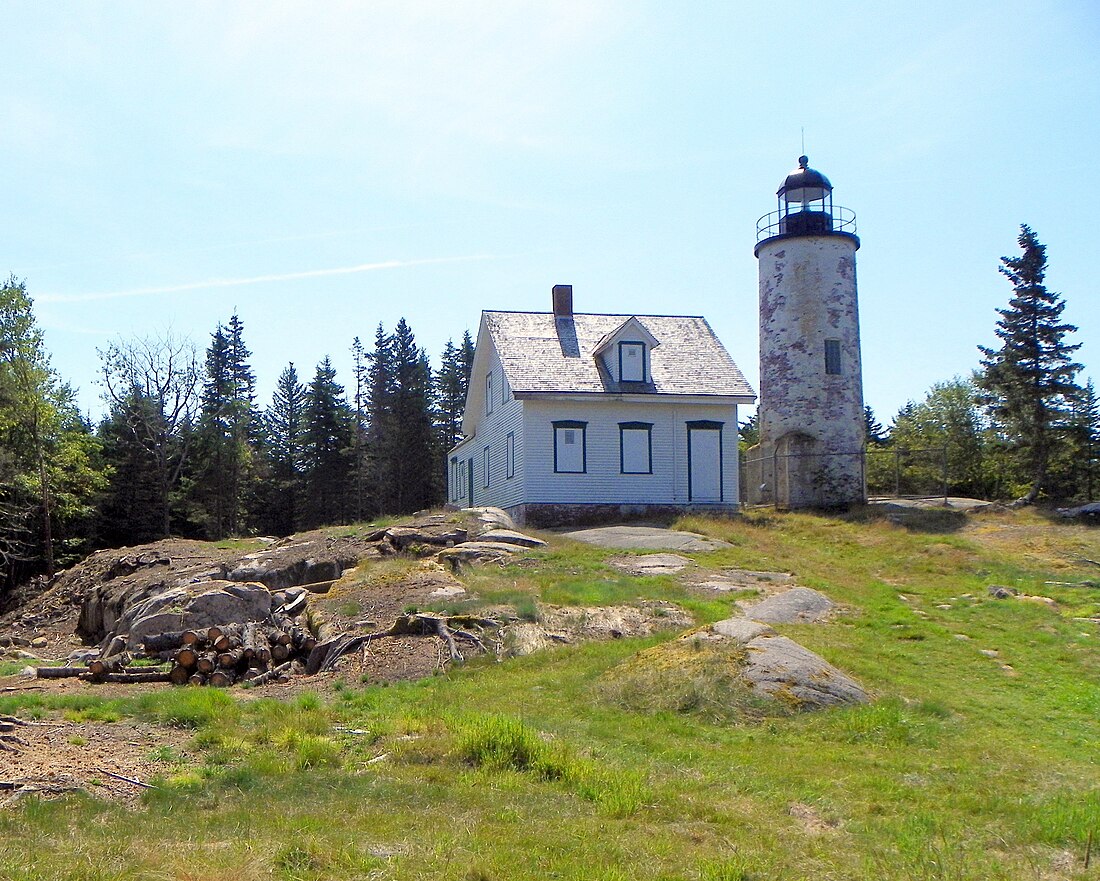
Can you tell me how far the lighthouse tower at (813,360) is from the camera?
35531mm

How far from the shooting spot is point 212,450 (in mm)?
58156

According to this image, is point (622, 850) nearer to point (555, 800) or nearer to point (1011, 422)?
point (555, 800)

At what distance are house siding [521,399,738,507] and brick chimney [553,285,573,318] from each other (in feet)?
17.4

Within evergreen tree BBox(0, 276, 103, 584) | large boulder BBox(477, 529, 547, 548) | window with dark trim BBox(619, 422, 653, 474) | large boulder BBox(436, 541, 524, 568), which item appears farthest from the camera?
evergreen tree BBox(0, 276, 103, 584)

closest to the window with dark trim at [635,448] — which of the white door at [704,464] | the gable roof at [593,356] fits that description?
the gable roof at [593,356]

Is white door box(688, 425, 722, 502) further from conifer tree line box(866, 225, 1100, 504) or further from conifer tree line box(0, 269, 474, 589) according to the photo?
conifer tree line box(0, 269, 474, 589)

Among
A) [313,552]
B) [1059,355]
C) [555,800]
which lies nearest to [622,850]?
[555,800]

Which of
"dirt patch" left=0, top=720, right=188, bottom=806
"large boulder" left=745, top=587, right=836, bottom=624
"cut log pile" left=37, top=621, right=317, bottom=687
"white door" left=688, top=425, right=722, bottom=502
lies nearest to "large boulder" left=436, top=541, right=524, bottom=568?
"cut log pile" left=37, top=621, right=317, bottom=687

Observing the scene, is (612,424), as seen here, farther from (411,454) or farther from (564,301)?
(411,454)

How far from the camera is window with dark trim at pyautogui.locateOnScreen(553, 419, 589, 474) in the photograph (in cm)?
3089

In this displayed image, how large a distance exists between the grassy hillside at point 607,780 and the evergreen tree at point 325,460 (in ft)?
170

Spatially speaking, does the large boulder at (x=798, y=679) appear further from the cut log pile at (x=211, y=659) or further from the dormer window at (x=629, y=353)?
the dormer window at (x=629, y=353)

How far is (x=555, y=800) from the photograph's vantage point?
7250mm

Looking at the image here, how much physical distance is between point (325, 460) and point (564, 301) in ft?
108
